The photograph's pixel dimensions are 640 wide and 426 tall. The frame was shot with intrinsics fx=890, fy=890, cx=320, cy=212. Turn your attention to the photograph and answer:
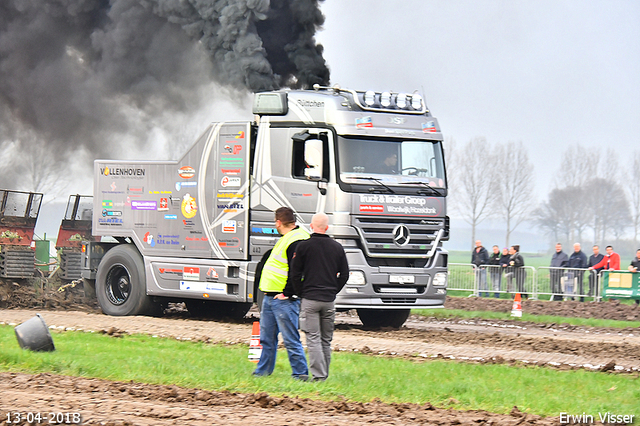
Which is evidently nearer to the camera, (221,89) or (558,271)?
(221,89)

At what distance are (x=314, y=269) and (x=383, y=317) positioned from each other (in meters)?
7.72

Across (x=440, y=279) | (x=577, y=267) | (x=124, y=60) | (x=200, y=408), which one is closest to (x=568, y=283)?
(x=577, y=267)

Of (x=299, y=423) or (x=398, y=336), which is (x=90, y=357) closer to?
(x=299, y=423)

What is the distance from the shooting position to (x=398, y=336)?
14625 millimetres

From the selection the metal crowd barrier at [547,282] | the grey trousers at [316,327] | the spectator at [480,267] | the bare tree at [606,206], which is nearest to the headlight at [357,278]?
the grey trousers at [316,327]

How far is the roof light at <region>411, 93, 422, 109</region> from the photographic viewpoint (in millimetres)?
15328

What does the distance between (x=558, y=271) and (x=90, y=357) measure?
16269mm

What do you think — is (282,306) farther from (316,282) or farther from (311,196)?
(311,196)

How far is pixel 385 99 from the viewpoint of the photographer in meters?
15.0

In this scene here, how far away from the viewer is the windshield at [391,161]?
14391 mm

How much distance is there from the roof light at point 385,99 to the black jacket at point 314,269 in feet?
20.2

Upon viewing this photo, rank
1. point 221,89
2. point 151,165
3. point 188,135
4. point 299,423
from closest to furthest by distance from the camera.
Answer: point 299,423
point 151,165
point 221,89
point 188,135

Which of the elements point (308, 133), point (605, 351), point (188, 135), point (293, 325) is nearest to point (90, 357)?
point (293, 325)

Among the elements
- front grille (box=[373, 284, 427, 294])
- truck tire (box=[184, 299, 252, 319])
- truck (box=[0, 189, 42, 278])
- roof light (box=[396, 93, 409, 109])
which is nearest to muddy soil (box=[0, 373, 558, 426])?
front grille (box=[373, 284, 427, 294])
